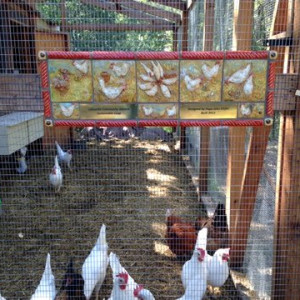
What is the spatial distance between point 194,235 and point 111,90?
5.24 ft

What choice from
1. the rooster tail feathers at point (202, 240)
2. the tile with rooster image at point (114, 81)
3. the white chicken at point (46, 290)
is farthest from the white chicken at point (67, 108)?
the rooster tail feathers at point (202, 240)

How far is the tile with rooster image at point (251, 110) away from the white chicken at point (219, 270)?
102 cm

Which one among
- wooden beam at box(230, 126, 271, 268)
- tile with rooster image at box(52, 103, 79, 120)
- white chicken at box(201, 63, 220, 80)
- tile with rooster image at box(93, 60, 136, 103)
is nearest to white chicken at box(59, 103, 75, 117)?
tile with rooster image at box(52, 103, 79, 120)

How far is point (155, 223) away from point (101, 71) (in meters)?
2.06

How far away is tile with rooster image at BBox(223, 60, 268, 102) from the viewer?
1582 millimetres

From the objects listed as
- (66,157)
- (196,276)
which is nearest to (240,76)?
(196,276)

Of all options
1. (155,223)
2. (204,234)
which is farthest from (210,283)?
(155,223)

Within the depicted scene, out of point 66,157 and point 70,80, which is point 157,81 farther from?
point 66,157

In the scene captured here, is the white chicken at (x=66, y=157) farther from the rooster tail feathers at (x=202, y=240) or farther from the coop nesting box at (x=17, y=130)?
the rooster tail feathers at (x=202, y=240)

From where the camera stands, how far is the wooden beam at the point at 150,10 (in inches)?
172

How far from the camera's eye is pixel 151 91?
159cm

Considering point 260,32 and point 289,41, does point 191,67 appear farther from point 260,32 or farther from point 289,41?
point 260,32

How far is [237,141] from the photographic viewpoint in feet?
7.38

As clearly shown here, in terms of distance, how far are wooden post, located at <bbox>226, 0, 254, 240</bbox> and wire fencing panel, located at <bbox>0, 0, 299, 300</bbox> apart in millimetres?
21
